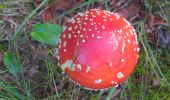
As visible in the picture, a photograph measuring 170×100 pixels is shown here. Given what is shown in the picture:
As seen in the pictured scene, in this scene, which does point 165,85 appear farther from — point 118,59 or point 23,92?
point 23,92

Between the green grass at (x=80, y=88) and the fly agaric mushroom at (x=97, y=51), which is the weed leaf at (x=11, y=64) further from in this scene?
the fly agaric mushroom at (x=97, y=51)

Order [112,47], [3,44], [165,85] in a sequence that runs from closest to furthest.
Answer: [112,47] → [165,85] → [3,44]

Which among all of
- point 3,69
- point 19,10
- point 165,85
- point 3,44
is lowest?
point 165,85

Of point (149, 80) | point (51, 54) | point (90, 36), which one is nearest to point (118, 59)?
point (90, 36)

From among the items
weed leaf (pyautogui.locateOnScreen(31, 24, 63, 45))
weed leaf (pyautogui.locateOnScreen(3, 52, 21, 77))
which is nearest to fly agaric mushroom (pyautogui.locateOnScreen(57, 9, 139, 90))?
weed leaf (pyautogui.locateOnScreen(31, 24, 63, 45))

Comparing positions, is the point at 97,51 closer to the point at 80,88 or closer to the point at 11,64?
the point at 80,88

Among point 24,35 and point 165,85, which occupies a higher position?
point 24,35

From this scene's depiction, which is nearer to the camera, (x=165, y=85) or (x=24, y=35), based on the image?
(x=165, y=85)

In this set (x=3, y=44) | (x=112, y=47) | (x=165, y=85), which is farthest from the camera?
(x=3, y=44)
